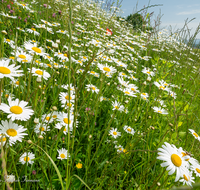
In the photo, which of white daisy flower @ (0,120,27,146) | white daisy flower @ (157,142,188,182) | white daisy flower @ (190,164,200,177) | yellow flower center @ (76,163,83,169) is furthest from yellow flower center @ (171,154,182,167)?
white daisy flower @ (0,120,27,146)

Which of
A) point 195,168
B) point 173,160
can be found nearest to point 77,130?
point 173,160

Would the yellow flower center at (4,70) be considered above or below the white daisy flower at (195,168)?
above

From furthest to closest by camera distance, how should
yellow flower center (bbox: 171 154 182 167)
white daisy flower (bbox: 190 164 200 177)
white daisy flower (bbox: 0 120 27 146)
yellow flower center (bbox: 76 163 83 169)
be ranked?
yellow flower center (bbox: 76 163 83 169) < white daisy flower (bbox: 190 164 200 177) < yellow flower center (bbox: 171 154 182 167) < white daisy flower (bbox: 0 120 27 146)

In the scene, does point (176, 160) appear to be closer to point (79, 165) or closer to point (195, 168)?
point (195, 168)

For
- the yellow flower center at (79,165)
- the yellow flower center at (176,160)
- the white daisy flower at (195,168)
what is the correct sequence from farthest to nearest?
the yellow flower center at (79,165)
the white daisy flower at (195,168)
the yellow flower center at (176,160)

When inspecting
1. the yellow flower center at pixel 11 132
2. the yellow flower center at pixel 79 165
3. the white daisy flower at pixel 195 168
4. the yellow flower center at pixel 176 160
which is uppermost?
the yellow flower center at pixel 11 132

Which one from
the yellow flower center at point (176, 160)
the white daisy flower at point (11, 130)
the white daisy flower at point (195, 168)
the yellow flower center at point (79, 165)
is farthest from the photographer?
the yellow flower center at point (79, 165)

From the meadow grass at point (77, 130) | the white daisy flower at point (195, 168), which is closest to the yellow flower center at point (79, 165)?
the meadow grass at point (77, 130)

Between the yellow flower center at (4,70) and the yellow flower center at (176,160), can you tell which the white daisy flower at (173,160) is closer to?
the yellow flower center at (176,160)

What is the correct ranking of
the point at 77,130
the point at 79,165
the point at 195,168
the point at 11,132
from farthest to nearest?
the point at 77,130, the point at 79,165, the point at 195,168, the point at 11,132

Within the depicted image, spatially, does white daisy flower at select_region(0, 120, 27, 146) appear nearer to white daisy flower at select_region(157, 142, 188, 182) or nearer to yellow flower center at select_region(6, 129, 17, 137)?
yellow flower center at select_region(6, 129, 17, 137)

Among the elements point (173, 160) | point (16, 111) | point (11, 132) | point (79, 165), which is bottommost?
point (79, 165)

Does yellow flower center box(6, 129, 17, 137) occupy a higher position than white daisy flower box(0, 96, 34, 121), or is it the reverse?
white daisy flower box(0, 96, 34, 121)

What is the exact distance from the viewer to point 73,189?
3.55 ft
